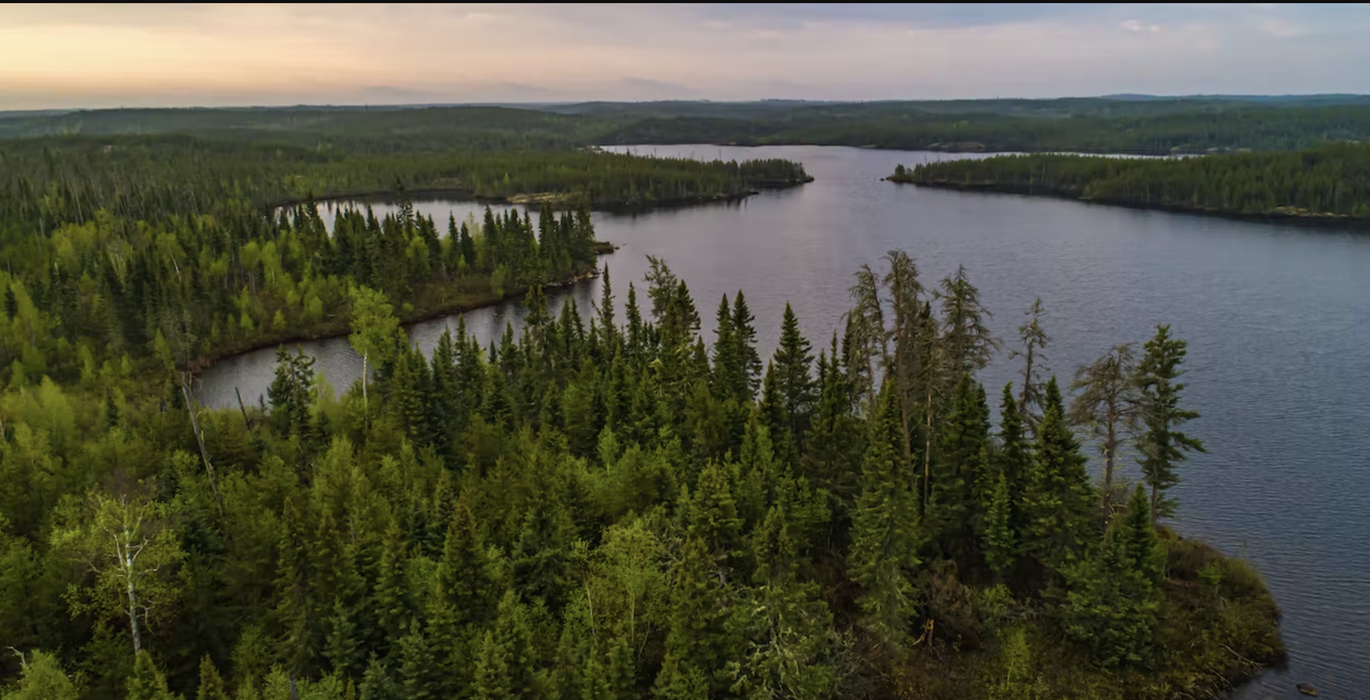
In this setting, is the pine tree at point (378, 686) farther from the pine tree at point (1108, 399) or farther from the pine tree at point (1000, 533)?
the pine tree at point (1108, 399)

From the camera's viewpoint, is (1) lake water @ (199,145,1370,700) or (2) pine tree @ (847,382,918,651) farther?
(1) lake water @ (199,145,1370,700)

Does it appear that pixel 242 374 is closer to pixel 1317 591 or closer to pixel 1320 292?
pixel 1317 591

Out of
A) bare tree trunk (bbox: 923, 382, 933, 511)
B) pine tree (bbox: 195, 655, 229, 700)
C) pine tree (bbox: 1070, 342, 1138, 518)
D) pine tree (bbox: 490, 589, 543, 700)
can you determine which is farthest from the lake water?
pine tree (bbox: 195, 655, 229, 700)

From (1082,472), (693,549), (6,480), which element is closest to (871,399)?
(1082,472)

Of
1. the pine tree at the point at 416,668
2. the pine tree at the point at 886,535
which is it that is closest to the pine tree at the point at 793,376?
the pine tree at the point at 886,535

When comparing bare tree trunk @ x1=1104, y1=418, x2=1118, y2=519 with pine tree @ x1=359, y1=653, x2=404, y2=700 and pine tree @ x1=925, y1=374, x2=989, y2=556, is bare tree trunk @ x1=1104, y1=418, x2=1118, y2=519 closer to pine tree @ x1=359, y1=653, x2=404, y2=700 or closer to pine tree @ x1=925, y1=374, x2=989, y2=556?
pine tree @ x1=925, y1=374, x2=989, y2=556

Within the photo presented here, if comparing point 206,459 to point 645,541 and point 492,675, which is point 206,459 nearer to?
point 492,675

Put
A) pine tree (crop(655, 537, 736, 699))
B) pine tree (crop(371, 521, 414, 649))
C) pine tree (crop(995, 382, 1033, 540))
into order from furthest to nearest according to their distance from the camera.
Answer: pine tree (crop(995, 382, 1033, 540)), pine tree (crop(371, 521, 414, 649)), pine tree (crop(655, 537, 736, 699))
